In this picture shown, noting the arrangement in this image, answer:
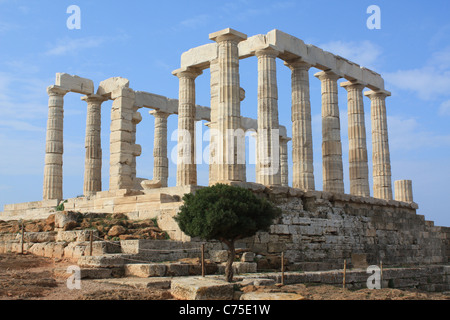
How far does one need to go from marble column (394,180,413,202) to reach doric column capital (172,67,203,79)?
15.6 meters

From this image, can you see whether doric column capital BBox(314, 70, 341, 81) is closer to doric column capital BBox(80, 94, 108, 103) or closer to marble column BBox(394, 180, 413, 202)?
marble column BBox(394, 180, 413, 202)

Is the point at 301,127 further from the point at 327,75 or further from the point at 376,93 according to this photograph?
the point at 376,93

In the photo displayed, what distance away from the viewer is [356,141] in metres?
32.5

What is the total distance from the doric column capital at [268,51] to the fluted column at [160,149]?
11.9 metres

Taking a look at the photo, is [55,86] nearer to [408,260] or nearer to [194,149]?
[194,149]

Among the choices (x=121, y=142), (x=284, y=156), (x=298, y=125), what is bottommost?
(x=121, y=142)

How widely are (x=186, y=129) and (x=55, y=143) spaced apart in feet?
28.1

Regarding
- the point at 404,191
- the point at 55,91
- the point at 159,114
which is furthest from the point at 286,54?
the point at 404,191

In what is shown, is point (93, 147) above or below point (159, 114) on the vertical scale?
below

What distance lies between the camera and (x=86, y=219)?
22.1 metres

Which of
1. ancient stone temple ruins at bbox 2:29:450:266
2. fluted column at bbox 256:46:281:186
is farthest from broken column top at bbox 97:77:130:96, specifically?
fluted column at bbox 256:46:281:186

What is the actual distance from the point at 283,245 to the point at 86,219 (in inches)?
320

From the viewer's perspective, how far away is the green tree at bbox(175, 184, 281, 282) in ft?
50.9
